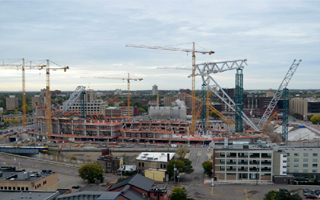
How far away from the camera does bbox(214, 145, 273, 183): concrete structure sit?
2203cm

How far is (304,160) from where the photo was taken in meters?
23.3

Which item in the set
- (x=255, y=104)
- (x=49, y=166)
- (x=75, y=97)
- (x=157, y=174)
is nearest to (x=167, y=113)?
(x=75, y=97)

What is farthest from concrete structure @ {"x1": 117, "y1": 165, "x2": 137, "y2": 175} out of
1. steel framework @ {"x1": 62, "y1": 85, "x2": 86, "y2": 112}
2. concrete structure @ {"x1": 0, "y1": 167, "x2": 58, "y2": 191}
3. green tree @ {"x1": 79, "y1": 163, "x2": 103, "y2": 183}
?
steel framework @ {"x1": 62, "y1": 85, "x2": 86, "y2": 112}

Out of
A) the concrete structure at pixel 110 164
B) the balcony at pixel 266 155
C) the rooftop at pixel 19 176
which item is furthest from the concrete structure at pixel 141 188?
the concrete structure at pixel 110 164

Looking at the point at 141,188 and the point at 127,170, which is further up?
the point at 141,188

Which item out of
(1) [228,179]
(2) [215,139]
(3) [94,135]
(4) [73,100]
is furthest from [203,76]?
(4) [73,100]

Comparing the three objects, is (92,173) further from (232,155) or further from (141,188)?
(232,155)

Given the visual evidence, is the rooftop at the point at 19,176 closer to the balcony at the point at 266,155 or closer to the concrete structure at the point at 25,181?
the concrete structure at the point at 25,181

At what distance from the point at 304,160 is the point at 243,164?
4.05 m

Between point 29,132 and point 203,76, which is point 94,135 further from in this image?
point 203,76

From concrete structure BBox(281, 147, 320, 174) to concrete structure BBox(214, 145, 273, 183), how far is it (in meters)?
1.97

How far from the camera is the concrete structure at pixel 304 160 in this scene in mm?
23156

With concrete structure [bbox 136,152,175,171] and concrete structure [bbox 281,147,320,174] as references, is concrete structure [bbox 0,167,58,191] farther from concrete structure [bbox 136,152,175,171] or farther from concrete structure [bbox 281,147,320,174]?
concrete structure [bbox 281,147,320,174]

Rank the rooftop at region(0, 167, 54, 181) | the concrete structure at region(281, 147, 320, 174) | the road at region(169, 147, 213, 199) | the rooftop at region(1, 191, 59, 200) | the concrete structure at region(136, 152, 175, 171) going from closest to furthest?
the rooftop at region(1, 191, 59, 200) → the rooftop at region(0, 167, 54, 181) → the road at region(169, 147, 213, 199) → the concrete structure at region(281, 147, 320, 174) → the concrete structure at region(136, 152, 175, 171)
